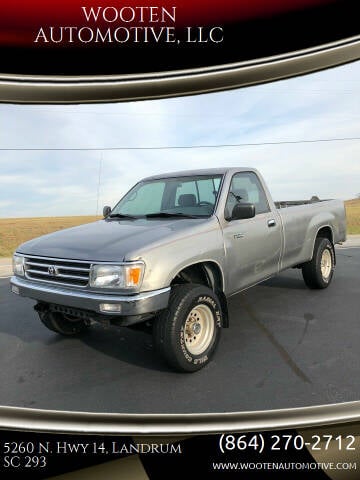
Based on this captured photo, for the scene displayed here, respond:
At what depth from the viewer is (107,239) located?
3.69 metres

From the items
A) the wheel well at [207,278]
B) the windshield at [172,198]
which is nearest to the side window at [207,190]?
the windshield at [172,198]

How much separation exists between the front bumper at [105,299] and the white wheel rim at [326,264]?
12.2 feet

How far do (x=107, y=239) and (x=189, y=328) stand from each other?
115cm

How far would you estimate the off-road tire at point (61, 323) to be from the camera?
445 centimetres

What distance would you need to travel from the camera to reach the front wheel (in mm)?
3443

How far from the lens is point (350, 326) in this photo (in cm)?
462

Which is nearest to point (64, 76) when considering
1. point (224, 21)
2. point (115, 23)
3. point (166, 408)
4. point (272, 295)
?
point (115, 23)

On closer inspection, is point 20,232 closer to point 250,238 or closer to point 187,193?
point 187,193

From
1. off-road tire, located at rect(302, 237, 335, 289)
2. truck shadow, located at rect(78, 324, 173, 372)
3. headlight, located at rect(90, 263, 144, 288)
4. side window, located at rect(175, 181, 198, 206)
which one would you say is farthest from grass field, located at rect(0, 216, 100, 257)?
headlight, located at rect(90, 263, 144, 288)

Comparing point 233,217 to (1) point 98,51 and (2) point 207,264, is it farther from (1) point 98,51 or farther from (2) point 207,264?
(1) point 98,51

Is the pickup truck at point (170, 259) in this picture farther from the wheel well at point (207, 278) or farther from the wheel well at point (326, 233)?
the wheel well at point (326, 233)

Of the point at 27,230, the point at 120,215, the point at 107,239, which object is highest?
the point at 120,215

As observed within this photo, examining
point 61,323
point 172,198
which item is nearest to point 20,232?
point 61,323

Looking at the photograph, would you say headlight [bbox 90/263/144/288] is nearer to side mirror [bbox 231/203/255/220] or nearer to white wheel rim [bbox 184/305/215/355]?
white wheel rim [bbox 184/305/215/355]
